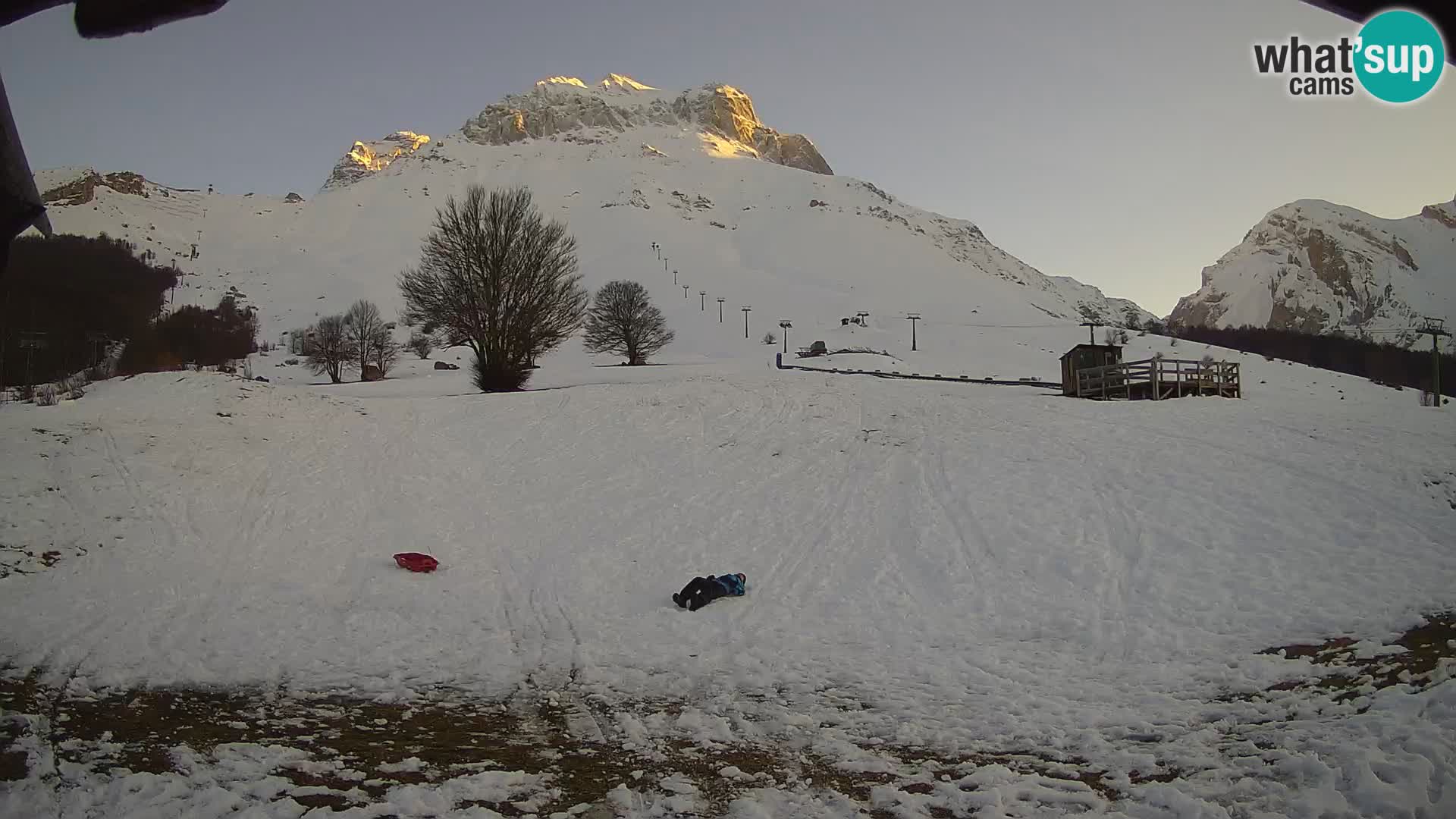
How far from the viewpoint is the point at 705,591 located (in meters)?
12.7

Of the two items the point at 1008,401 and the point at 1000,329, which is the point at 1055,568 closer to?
the point at 1008,401

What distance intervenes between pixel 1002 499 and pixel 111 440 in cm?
2042

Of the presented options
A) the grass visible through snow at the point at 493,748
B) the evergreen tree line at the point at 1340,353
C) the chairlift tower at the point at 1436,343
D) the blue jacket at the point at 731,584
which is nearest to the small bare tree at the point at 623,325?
the chairlift tower at the point at 1436,343

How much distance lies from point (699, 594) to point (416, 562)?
533 cm

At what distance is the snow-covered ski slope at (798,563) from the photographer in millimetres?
7723

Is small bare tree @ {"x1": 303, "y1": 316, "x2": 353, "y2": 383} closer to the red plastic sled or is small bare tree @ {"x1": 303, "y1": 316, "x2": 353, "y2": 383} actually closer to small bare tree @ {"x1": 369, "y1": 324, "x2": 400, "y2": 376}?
small bare tree @ {"x1": 369, "y1": 324, "x2": 400, "y2": 376}

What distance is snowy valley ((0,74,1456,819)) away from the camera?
603 cm

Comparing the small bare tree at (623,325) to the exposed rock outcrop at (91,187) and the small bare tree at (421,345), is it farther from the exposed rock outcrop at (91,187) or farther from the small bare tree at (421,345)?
the exposed rock outcrop at (91,187)

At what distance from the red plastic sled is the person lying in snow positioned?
15.1 ft

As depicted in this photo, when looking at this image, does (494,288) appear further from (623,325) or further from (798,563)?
(623,325)

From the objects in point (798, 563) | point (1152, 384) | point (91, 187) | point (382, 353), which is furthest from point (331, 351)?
point (91, 187)

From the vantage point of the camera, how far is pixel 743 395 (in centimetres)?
2756

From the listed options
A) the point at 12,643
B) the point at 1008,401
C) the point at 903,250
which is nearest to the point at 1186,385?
the point at 1008,401

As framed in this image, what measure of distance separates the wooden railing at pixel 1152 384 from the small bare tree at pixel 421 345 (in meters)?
61.3
